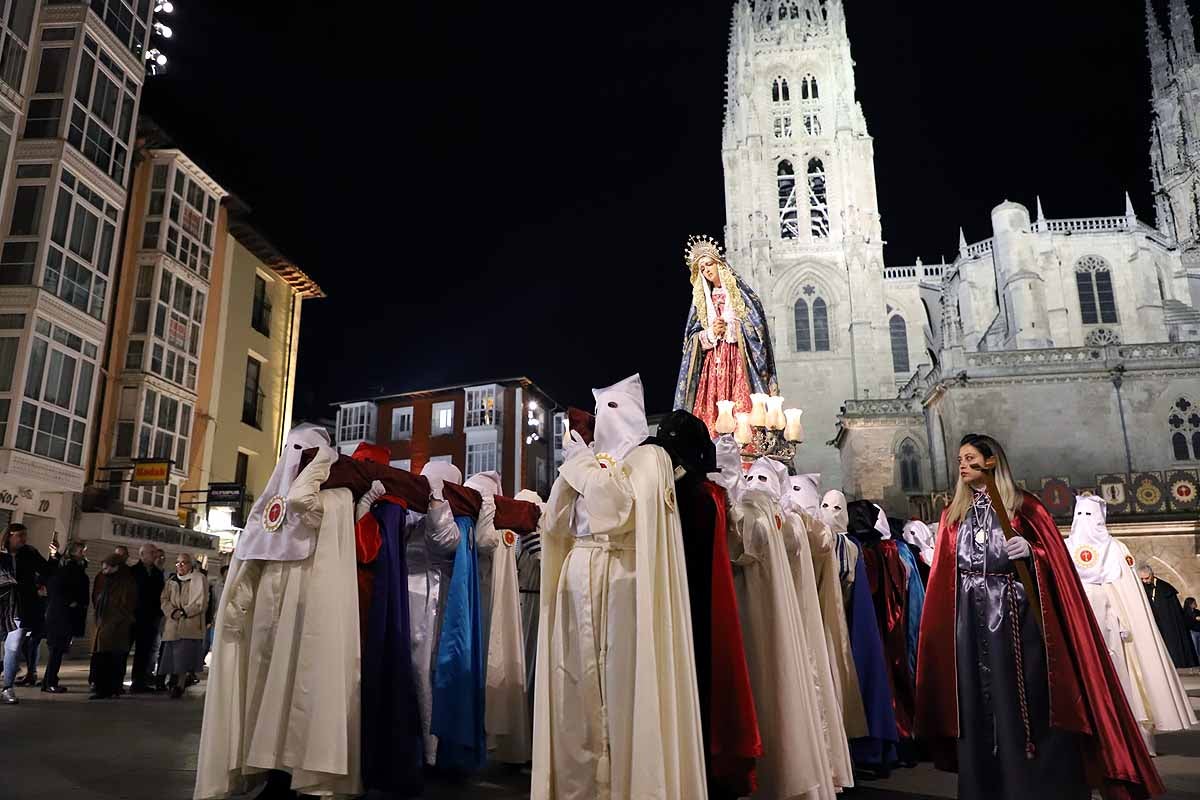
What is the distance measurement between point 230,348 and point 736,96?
3642cm

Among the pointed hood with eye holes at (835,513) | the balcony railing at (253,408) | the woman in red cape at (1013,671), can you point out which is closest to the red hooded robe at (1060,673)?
the woman in red cape at (1013,671)

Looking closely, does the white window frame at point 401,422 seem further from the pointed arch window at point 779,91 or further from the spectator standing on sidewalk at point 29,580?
the spectator standing on sidewalk at point 29,580

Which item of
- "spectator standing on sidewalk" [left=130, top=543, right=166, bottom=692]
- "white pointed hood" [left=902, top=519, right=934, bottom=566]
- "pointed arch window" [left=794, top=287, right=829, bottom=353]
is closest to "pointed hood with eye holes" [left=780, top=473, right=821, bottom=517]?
"white pointed hood" [left=902, top=519, right=934, bottom=566]

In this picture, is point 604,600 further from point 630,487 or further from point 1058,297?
point 1058,297

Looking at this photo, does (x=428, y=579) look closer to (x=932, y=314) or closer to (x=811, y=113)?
(x=932, y=314)

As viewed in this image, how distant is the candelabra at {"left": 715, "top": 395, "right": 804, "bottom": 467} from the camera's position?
43.7 feet

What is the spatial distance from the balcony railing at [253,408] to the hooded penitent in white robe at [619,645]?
74.0 ft

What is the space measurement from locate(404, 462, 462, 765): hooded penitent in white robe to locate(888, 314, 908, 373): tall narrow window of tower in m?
Answer: 43.6

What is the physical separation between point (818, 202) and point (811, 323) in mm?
9773

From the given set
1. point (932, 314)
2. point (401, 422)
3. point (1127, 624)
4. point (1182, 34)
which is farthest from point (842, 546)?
point (1182, 34)

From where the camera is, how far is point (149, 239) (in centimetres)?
2075

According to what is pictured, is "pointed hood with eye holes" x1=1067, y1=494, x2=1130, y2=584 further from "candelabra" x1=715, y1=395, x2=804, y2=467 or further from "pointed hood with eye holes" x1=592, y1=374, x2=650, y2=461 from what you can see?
"candelabra" x1=715, y1=395, x2=804, y2=467

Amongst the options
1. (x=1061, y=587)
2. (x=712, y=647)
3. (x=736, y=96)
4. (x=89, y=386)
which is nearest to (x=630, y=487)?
(x=712, y=647)

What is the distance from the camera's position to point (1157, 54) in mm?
66125
